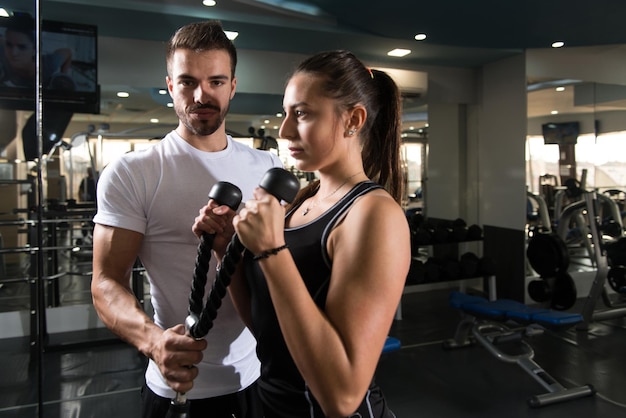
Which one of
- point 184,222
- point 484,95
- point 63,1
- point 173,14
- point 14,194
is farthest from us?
point 484,95

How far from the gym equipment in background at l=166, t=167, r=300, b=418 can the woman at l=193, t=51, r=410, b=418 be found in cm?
2

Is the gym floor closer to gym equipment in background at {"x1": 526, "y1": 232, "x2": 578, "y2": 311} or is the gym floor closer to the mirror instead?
gym equipment in background at {"x1": 526, "y1": 232, "x2": 578, "y2": 311}

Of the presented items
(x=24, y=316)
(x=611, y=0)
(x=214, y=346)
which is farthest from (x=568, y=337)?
(x=24, y=316)

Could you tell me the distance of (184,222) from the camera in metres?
1.07

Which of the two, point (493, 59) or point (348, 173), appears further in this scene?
point (493, 59)

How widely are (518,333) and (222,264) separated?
122 inches

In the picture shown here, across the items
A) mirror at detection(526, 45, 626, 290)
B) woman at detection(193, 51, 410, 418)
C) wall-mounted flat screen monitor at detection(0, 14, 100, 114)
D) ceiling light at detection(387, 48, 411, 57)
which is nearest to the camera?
woman at detection(193, 51, 410, 418)

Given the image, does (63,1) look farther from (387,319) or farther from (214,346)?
(387,319)

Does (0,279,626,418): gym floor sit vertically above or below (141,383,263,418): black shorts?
below

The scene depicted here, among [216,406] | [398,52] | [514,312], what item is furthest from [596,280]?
[216,406]

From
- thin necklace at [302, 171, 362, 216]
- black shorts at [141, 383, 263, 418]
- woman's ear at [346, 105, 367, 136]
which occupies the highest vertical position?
woman's ear at [346, 105, 367, 136]

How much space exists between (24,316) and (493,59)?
4.60 metres

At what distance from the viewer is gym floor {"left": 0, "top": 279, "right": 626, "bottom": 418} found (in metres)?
2.56

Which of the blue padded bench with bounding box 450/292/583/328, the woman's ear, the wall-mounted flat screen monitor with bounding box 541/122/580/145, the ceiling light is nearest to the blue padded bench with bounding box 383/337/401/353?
the blue padded bench with bounding box 450/292/583/328
